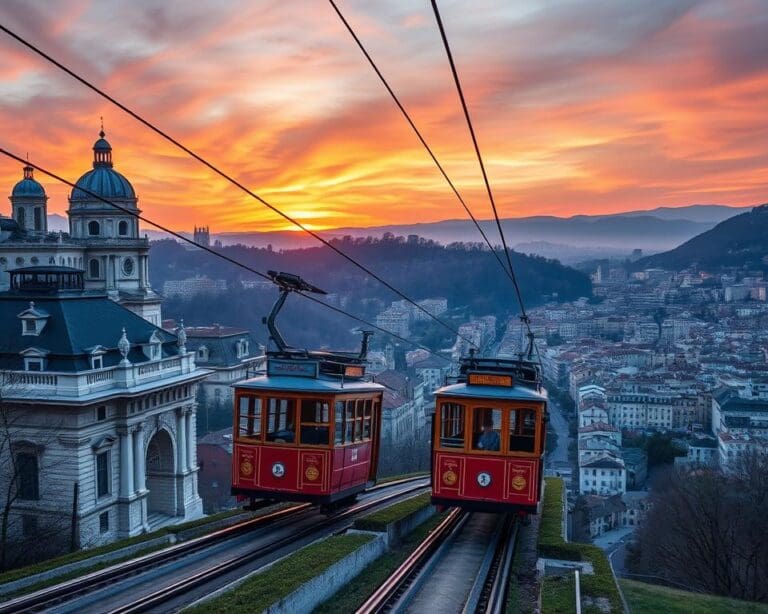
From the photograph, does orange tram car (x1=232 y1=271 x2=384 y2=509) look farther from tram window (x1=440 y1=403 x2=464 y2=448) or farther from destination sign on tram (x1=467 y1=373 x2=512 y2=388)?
destination sign on tram (x1=467 y1=373 x2=512 y2=388)

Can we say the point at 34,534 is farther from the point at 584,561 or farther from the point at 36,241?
the point at 36,241

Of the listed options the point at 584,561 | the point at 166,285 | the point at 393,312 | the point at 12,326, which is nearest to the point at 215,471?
the point at 12,326

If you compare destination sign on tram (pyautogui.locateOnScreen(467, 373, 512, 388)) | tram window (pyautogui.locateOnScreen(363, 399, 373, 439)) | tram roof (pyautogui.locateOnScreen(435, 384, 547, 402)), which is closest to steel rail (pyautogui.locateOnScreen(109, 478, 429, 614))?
tram window (pyautogui.locateOnScreen(363, 399, 373, 439))

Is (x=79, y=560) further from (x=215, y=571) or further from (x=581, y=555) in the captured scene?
(x=581, y=555)

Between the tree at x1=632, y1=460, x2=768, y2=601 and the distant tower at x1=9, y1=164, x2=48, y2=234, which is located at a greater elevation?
the distant tower at x1=9, y1=164, x2=48, y2=234

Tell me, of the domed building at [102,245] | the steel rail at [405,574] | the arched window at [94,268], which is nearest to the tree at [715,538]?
the steel rail at [405,574]

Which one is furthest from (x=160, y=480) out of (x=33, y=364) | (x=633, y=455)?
(x=633, y=455)
